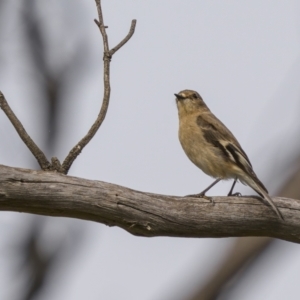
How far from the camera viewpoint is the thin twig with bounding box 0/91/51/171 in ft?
14.6

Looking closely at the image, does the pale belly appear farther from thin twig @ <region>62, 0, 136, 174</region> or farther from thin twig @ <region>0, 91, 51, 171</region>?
thin twig @ <region>0, 91, 51, 171</region>

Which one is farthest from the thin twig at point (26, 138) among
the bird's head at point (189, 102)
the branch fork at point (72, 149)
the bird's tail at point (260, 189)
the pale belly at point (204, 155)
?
the bird's head at point (189, 102)

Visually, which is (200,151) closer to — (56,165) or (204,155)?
(204,155)

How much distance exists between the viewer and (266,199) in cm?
519

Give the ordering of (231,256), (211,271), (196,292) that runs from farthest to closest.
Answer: (231,256)
(211,271)
(196,292)

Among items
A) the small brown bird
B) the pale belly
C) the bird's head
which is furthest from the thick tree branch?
the bird's head

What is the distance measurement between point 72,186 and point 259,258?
1.30 m

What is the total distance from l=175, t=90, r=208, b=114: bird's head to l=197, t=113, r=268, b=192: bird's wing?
23cm

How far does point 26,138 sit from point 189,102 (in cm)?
311

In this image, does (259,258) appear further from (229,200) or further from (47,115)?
(47,115)

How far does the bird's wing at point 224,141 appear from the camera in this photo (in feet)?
19.9

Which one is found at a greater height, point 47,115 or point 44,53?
point 44,53

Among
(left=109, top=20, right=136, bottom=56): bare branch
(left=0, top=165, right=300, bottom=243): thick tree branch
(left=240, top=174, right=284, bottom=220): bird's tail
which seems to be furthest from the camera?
(left=240, top=174, right=284, bottom=220): bird's tail

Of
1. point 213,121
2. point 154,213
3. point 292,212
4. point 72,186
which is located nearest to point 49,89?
point 72,186
